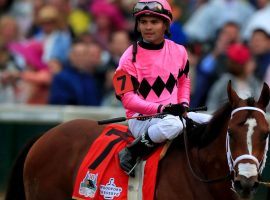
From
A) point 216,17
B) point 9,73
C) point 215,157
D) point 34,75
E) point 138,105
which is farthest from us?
point 216,17

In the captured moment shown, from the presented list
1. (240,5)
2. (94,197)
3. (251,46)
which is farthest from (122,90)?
(240,5)

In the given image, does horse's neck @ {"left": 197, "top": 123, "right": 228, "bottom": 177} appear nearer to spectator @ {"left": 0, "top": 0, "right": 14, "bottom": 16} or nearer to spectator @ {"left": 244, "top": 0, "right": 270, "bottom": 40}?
spectator @ {"left": 244, "top": 0, "right": 270, "bottom": 40}

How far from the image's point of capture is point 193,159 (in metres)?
7.39

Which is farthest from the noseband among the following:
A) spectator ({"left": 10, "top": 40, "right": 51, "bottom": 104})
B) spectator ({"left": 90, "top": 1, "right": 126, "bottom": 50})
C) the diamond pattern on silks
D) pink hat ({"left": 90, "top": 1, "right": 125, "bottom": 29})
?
pink hat ({"left": 90, "top": 1, "right": 125, "bottom": 29})

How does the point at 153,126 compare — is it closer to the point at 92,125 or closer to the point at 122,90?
the point at 122,90

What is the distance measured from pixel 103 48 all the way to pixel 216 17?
1730 millimetres

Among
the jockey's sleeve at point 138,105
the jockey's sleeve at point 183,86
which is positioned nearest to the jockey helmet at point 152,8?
the jockey's sleeve at point 183,86

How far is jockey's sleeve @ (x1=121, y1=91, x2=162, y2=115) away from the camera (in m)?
7.41

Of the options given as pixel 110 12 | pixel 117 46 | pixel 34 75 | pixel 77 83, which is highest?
pixel 110 12

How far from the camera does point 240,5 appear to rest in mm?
13320

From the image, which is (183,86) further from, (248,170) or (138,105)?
(248,170)

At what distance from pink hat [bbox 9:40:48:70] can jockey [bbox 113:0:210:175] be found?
588 cm

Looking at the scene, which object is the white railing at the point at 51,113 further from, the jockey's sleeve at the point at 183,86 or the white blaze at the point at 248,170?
the white blaze at the point at 248,170

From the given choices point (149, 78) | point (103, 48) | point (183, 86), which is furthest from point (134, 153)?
point (103, 48)
